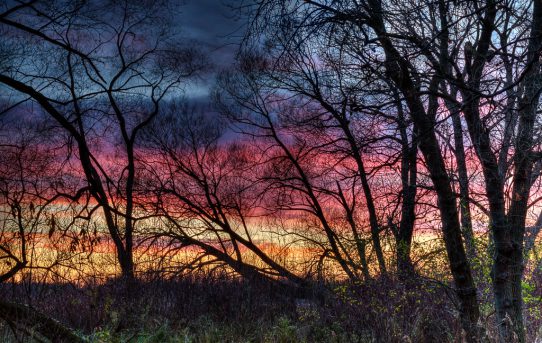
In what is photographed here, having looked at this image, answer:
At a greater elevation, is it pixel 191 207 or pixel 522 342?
pixel 191 207

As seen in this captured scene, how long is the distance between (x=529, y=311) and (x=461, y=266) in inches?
177

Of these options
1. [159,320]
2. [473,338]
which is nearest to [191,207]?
[159,320]

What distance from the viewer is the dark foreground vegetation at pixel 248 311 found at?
838cm

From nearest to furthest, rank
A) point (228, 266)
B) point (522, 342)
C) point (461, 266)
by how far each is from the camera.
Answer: point (522, 342), point (461, 266), point (228, 266)

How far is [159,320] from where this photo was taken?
37.4 feet

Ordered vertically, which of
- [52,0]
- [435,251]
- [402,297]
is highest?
[52,0]

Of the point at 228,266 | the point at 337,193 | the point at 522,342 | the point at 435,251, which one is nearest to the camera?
the point at 522,342

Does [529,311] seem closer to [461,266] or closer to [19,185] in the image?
[461,266]

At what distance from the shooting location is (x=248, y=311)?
42.5 ft

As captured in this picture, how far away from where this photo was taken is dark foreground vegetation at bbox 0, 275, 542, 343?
8375 mm

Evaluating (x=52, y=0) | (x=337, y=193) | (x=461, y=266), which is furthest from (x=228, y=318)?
(x=52, y=0)

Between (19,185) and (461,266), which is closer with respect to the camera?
(461,266)

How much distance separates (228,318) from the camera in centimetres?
1252

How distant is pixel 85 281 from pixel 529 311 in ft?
31.8
